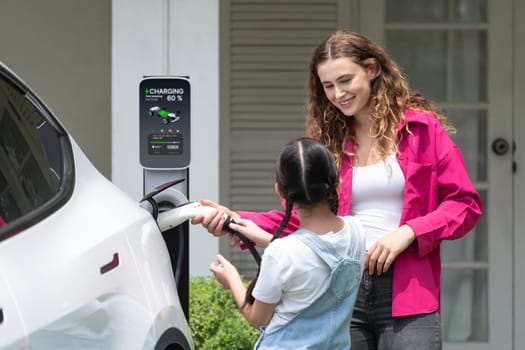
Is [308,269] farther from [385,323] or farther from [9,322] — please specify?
[9,322]

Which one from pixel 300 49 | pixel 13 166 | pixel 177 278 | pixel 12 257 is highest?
pixel 300 49

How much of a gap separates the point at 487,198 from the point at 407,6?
3.95 ft

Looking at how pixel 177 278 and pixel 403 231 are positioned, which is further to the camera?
pixel 177 278

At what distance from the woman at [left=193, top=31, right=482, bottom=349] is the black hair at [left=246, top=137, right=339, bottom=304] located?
329 millimetres

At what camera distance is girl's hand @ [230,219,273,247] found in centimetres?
304

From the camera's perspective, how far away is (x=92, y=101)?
6500 mm

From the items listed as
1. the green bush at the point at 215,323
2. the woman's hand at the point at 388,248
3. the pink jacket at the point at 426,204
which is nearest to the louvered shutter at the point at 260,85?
the green bush at the point at 215,323

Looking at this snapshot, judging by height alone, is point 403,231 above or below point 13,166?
below

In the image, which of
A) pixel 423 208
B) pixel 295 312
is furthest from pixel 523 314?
pixel 295 312

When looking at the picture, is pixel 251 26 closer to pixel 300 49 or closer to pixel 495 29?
pixel 300 49

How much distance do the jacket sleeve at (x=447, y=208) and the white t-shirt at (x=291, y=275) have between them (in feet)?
1.23

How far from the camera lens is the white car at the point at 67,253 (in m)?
2.06

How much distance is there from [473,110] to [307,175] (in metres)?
3.74

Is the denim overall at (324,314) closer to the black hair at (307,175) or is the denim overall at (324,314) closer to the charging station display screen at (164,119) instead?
the black hair at (307,175)
